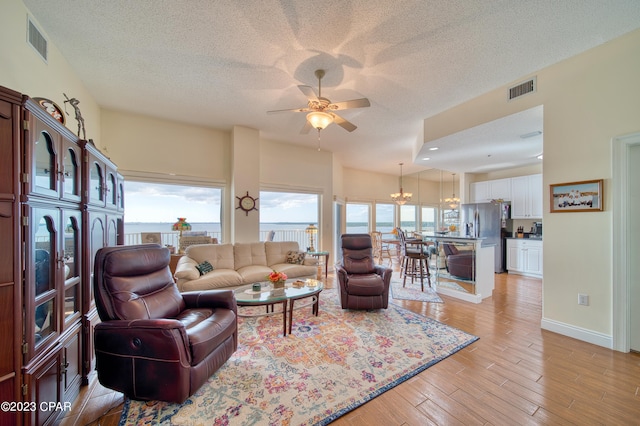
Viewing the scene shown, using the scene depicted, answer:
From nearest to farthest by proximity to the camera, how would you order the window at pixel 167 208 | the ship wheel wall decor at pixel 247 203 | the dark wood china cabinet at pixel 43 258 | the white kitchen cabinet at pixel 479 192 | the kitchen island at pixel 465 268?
the dark wood china cabinet at pixel 43 258 → the kitchen island at pixel 465 268 → the window at pixel 167 208 → the ship wheel wall decor at pixel 247 203 → the white kitchen cabinet at pixel 479 192

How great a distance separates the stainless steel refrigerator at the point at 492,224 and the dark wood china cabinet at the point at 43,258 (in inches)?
270

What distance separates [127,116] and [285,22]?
12.1ft

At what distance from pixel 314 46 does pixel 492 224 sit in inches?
241

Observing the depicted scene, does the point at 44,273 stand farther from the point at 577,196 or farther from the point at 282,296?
the point at 577,196

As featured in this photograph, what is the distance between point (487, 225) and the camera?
6.28m

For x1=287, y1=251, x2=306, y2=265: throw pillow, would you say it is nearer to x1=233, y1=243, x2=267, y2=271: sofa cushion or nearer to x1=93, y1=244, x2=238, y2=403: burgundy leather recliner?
x1=233, y1=243, x2=267, y2=271: sofa cushion

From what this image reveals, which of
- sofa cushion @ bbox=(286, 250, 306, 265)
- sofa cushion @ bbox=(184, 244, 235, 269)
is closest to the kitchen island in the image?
sofa cushion @ bbox=(286, 250, 306, 265)

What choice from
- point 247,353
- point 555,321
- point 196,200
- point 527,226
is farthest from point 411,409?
point 527,226

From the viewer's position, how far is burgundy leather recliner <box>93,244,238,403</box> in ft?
5.45

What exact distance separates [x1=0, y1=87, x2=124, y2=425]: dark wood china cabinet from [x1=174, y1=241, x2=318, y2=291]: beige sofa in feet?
4.48

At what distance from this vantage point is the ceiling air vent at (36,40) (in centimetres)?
212

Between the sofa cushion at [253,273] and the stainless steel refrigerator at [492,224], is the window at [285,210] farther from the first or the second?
the stainless steel refrigerator at [492,224]

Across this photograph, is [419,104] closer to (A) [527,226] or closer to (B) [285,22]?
(B) [285,22]

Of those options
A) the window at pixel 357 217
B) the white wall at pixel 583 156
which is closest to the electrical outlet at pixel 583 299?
the white wall at pixel 583 156
